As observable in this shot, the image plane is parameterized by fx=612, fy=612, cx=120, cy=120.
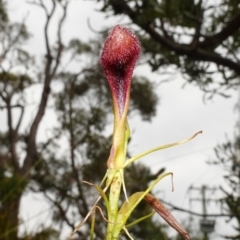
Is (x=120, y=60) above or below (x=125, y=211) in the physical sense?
above

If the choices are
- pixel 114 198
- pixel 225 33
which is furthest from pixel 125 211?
pixel 225 33

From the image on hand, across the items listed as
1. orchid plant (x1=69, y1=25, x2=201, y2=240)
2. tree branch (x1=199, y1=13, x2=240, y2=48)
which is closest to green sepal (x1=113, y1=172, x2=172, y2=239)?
orchid plant (x1=69, y1=25, x2=201, y2=240)

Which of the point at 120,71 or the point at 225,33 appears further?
the point at 225,33

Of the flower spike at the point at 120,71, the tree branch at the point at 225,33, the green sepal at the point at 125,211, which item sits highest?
the tree branch at the point at 225,33

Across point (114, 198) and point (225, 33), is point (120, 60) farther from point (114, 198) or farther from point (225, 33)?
point (225, 33)

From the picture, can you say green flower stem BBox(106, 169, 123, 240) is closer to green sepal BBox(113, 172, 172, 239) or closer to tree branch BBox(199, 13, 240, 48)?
green sepal BBox(113, 172, 172, 239)

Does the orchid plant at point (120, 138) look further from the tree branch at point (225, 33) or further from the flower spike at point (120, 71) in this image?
the tree branch at point (225, 33)

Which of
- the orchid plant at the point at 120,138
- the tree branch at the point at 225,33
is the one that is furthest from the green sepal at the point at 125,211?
the tree branch at the point at 225,33

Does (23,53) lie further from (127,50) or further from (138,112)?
(127,50)

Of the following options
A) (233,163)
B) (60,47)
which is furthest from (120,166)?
(60,47)
